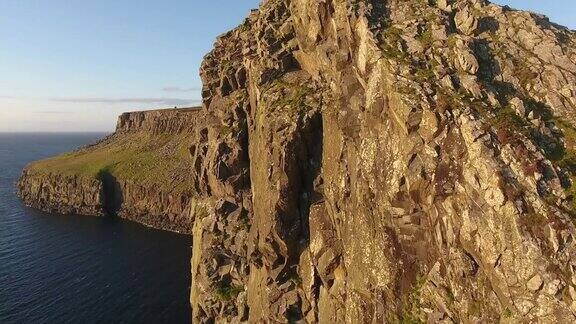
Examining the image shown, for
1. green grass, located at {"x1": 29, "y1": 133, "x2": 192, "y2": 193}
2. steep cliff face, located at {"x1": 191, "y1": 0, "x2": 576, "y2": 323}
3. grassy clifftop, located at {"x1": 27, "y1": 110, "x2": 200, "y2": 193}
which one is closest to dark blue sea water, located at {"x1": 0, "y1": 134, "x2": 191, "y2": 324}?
green grass, located at {"x1": 29, "y1": 133, "x2": 192, "y2": 193}

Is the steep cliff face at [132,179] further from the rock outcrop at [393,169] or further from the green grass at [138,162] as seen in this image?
the rock outcrop at [393,169]

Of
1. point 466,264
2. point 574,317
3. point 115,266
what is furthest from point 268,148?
point 115,266

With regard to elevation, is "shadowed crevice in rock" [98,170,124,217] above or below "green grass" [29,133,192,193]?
below

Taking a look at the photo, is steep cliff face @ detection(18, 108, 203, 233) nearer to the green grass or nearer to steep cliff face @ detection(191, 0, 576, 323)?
the green grass

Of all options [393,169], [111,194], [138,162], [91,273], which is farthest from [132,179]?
[393,169]

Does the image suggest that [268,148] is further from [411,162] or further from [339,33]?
[411,162]

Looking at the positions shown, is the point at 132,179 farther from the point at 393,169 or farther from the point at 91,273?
the point at 393,169

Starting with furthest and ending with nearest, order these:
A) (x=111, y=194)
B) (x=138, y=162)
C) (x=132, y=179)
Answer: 1. (x=138, y=162)
2. (x=111, y=194)
3. (x=132, y=179)

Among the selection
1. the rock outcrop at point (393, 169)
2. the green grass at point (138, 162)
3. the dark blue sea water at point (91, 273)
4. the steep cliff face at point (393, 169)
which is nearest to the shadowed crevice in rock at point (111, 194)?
the green grass at point (138, 162)

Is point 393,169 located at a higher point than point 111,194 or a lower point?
higher
